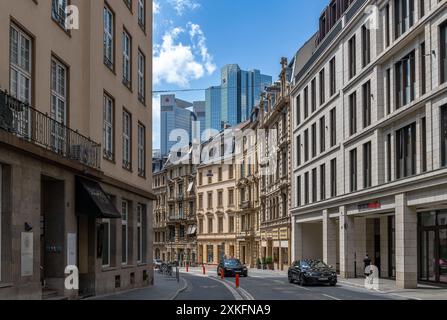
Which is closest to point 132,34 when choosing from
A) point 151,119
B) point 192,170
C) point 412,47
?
point 151,119

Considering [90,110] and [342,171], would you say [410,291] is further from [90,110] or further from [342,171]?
[90,110]

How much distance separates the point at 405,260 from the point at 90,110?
17.5 metres

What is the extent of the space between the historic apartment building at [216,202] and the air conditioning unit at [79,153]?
6444 centimetres

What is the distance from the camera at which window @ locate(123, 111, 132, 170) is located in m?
28.1

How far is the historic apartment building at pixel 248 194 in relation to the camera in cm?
7669

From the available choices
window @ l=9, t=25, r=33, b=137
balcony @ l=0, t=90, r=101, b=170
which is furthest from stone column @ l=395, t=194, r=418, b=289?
window @ l=9, t=25, r=33, b=137

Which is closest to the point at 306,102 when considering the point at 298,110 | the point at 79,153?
the point at 298,110

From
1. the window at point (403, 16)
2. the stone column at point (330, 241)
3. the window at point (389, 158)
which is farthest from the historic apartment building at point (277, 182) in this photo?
the window at point (403, 16)

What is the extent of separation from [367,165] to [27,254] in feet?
84.7

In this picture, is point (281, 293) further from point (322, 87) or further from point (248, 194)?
point (248, 194)

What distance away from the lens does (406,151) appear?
31.5 metres

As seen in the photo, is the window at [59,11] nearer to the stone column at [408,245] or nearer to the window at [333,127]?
the stone column at [408,245]
